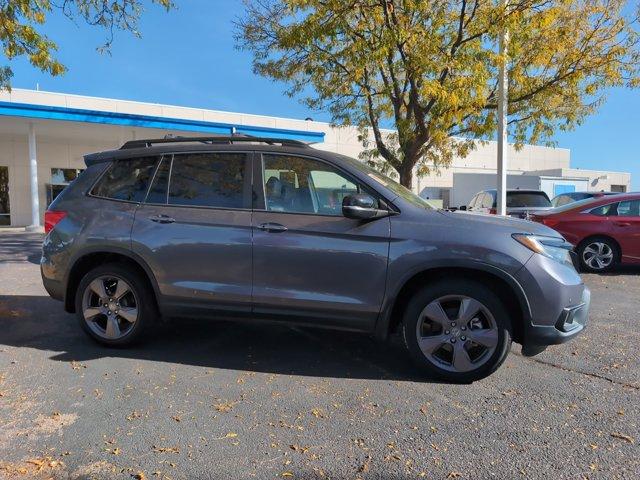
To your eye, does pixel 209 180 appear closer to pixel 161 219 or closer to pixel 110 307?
pixel 161 219

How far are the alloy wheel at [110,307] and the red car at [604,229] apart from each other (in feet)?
25.8

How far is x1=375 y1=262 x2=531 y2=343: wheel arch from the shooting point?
3990 mm

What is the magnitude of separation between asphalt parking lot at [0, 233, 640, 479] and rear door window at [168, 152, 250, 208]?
144 cm

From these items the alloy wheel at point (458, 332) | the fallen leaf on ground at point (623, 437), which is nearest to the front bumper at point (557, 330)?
the alloy wheel at point (458, 332)

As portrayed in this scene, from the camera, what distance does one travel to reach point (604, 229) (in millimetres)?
9477

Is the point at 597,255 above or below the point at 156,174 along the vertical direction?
below

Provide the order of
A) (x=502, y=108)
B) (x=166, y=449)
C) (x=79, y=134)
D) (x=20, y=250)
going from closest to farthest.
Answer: (x=166, y=449) → (x=502, y=108) → (x=20, y=250) → (x=79, y=134)

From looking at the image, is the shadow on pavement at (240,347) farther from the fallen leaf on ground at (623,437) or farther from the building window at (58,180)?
the building window at (58,180)

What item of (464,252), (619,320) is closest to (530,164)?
(619,320)

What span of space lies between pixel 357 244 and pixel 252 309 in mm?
1089

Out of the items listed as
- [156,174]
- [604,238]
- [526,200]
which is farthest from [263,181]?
[526,200]

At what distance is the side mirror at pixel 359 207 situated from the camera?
4.12 m

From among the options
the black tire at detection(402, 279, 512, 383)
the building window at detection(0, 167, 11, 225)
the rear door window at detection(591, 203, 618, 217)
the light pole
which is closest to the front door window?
the black tire at detection(402, 279, 512, 383)

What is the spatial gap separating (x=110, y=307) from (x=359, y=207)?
8.45 ft
